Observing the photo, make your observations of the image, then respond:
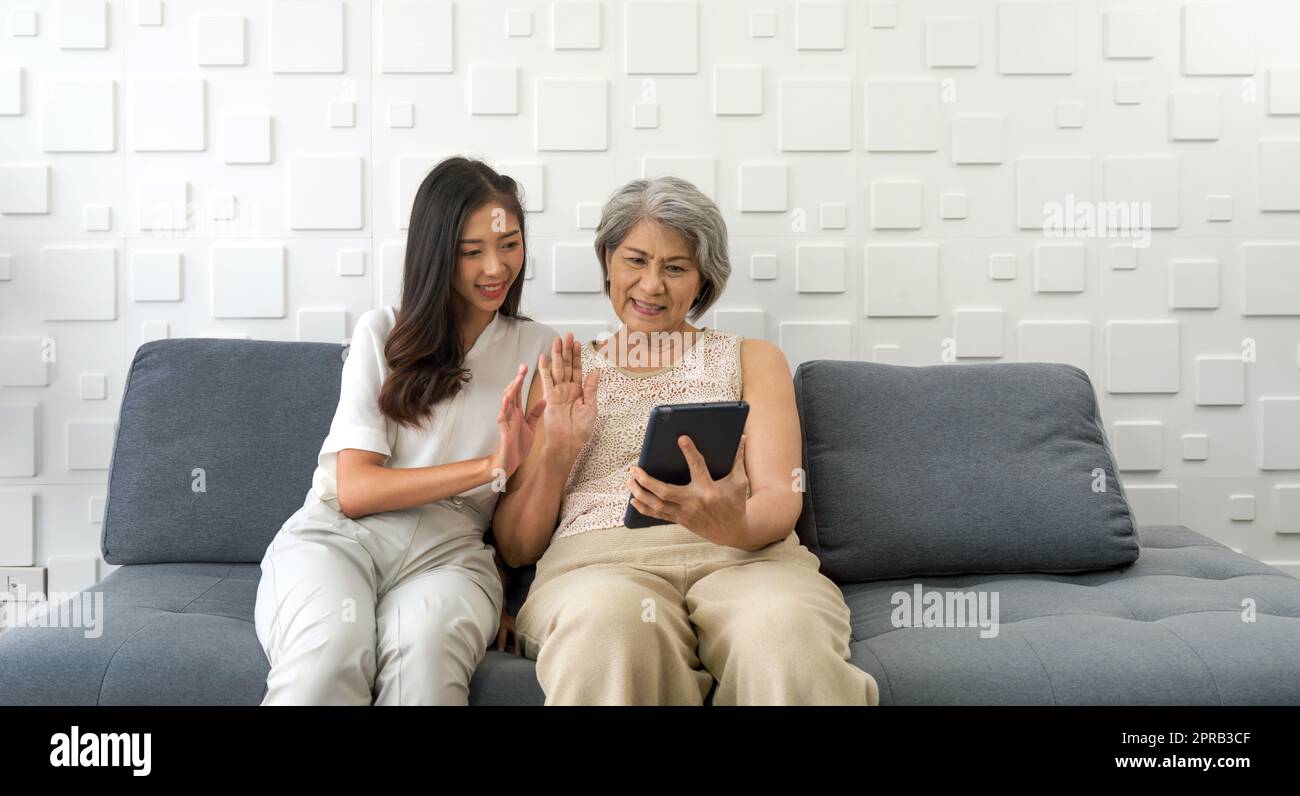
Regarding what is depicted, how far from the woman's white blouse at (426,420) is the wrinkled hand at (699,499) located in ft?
1.36

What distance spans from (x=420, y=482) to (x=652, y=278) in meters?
0.65

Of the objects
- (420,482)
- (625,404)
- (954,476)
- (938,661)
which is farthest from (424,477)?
(954,476)

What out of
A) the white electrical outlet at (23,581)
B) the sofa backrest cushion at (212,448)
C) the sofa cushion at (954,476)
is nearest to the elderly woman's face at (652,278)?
the sofa cushion at (954,476)

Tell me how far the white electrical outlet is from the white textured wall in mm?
29

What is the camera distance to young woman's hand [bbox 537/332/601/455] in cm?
192

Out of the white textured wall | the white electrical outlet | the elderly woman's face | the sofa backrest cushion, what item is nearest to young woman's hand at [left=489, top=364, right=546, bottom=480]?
the elderly woman's face

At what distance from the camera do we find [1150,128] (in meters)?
2.76

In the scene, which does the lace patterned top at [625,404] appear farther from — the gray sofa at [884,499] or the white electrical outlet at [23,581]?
the white electrical outlet at [23,581]

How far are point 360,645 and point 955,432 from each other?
4.63 feet

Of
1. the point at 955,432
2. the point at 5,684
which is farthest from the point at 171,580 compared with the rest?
the point at 955,432

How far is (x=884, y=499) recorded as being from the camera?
2.25 metres

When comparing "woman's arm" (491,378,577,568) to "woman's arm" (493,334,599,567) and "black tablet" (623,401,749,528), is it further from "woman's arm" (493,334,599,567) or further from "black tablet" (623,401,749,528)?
"black tablet" (623,401,749,528)
